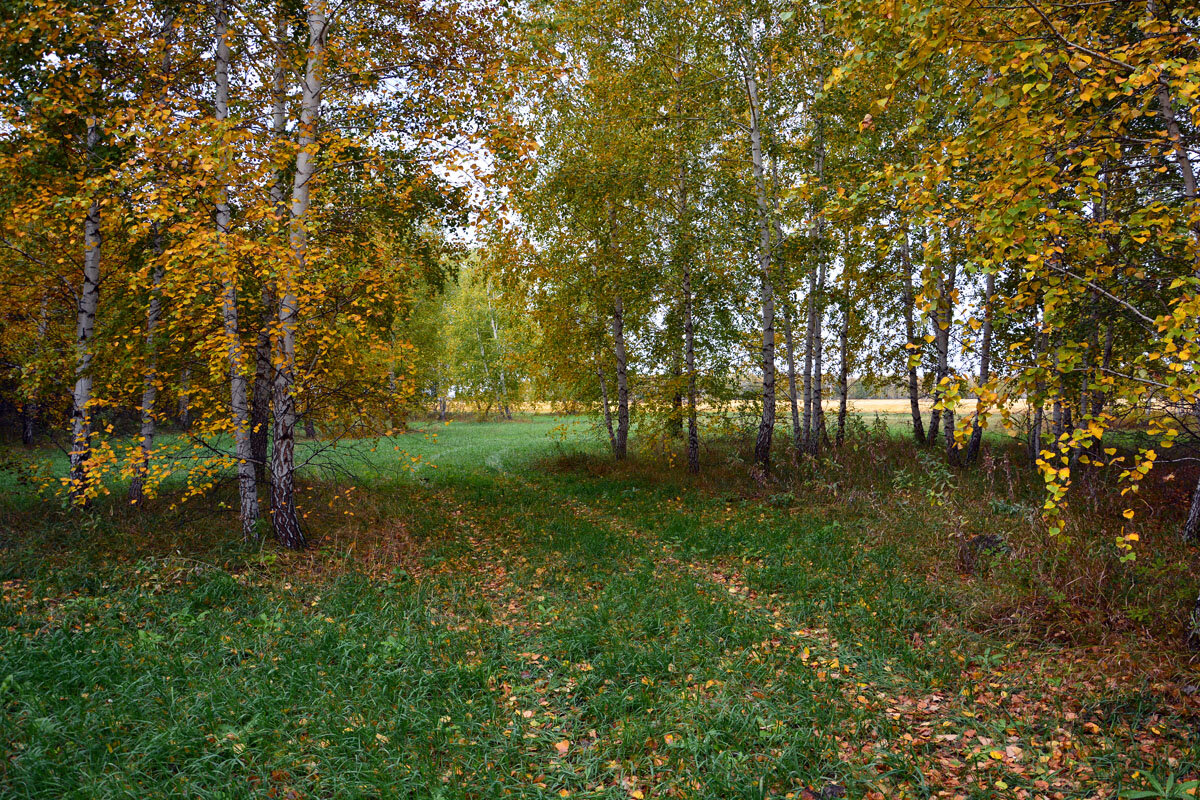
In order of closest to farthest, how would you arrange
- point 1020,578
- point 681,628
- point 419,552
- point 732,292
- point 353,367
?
point 681,628, point 1020,578, point 419,552, point 353,367, point 732,292

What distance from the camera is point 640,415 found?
1578 centimetres

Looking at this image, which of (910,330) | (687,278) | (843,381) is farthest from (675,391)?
(910,330)

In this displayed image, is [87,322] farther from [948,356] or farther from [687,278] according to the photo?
[948,356]

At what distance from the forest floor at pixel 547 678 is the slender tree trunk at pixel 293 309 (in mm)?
711

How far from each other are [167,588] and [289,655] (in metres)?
2.68

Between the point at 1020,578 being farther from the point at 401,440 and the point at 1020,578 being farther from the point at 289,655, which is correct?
the point at 401,440

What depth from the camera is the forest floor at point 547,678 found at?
11.9 feet

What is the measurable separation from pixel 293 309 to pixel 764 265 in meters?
9.57

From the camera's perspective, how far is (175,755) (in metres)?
3.70

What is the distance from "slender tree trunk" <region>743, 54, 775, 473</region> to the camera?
38.8 feet

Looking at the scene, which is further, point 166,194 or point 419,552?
point 419,552

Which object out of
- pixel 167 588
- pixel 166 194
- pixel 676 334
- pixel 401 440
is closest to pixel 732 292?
pixel 676 334

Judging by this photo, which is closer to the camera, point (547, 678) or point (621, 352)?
point (547, 678)

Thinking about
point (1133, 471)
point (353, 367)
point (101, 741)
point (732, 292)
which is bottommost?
point (101, 741)
